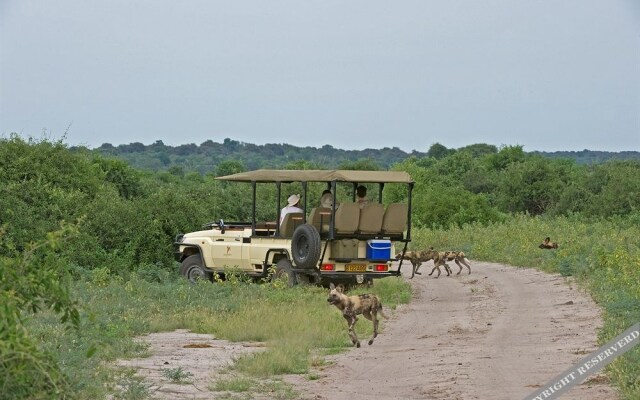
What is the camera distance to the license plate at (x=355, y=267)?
20.1 metres

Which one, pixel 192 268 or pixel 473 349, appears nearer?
pixel 473 349

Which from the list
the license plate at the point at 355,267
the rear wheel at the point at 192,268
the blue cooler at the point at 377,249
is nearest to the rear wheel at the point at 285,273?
the license plate at the point at 355,267

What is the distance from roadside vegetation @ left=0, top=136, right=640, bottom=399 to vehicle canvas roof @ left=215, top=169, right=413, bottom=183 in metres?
1.81

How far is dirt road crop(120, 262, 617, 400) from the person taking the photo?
36.1 ft

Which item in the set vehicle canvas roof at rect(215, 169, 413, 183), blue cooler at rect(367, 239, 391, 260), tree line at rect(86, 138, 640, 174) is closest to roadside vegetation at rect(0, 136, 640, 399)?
blue cooler at rect(367, 239, 391, 260)

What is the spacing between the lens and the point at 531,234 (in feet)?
107

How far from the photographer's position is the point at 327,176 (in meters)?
19.7

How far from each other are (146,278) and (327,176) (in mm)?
4694

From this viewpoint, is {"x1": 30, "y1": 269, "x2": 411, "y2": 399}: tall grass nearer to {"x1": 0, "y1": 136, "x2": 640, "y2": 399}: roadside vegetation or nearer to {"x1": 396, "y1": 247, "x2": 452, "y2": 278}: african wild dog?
{"x1": 0, "y1": 136, "x2": 640, "y2": 399}: roadside vegetation

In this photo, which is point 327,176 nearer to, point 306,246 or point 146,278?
point 306,246

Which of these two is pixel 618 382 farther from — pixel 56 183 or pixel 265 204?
pixel 265 204

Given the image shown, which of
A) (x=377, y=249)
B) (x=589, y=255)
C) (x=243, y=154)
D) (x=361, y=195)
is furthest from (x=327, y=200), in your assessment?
(x=243, y=154)

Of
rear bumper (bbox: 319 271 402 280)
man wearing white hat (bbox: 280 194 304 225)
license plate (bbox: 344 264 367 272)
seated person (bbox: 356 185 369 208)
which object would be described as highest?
seated person (bbox: 356 185 369 208)

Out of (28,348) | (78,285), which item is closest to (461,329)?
(78,285)
